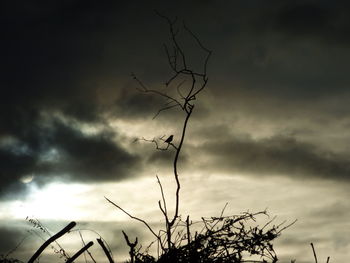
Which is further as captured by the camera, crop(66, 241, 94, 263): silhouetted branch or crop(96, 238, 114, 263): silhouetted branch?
crop(66, 241, 94, 263): silhouetted branch

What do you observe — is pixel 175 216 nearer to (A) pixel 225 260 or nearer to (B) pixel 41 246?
(A) pixel 225 260

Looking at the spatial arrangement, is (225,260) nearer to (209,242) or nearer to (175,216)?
(209,242)

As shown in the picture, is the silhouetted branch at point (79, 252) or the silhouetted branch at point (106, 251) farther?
the silhouetted branch at point (79, 252)

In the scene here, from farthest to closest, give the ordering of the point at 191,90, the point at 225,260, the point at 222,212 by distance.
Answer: the point at 191,90, the point at 222,212, the point at 225,260

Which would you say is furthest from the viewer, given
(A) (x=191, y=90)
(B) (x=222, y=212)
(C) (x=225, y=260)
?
(A) (x=191, y=90)

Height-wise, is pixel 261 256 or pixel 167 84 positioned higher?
pixel 167 84

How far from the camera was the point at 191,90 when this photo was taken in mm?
9797

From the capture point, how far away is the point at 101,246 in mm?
8438

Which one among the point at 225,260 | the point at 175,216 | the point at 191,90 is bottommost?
the point at 225,260

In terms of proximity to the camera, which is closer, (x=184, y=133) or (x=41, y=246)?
(x=41, y=246)

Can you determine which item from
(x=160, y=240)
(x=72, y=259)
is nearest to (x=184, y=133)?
(x=160, y=240)

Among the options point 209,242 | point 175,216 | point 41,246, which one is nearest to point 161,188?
point 175,216

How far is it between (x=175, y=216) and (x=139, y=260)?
95 centimetres

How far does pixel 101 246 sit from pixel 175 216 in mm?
1137
